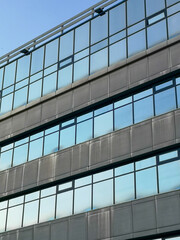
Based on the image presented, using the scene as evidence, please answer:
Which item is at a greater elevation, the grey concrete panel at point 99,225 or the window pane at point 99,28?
the window pane at point 99,28

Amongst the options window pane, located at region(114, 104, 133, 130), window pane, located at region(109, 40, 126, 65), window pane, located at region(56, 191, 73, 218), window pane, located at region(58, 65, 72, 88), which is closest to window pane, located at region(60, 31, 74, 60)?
window pane, located at region(58, 65, 72, 88)

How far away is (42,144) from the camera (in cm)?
3250

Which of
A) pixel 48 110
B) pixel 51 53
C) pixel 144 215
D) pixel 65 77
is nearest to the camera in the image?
pixel 144 215

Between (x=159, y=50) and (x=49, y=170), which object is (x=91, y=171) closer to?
(x=49, y=170)

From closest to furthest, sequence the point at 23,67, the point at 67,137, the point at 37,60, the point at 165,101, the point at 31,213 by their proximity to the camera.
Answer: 1. the point at 165,101
2. the point at 31,213
3. the point at 67,137
4. the point at 37,60
5. the point at 23,67

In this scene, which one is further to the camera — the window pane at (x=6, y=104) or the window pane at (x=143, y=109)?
the window pane at (x=6, y=104)

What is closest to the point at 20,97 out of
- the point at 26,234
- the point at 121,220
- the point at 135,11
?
the point at 26,234

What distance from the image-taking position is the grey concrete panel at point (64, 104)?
31.4m

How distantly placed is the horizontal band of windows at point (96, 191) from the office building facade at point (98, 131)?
0.20 ft

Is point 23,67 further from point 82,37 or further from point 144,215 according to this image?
point 144,215

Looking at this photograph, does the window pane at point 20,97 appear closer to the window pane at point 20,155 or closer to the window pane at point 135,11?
the window pane at point 20,155

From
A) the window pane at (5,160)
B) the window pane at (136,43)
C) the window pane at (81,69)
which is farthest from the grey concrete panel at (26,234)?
the window pane at (136,43)

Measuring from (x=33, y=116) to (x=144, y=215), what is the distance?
11894mm

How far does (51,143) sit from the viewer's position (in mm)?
31922
